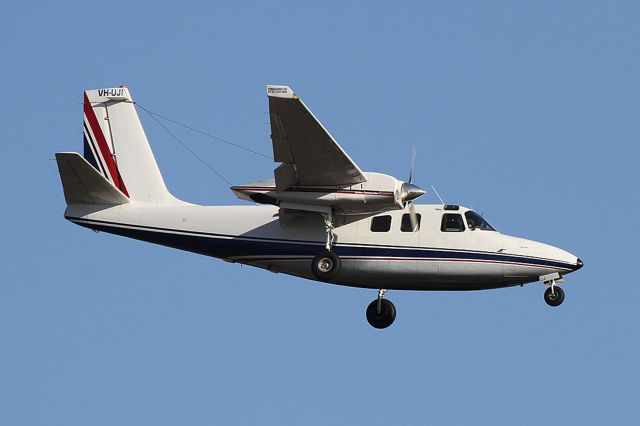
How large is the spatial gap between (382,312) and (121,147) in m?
8.59

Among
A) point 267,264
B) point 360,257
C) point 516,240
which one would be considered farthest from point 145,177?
point 516,240

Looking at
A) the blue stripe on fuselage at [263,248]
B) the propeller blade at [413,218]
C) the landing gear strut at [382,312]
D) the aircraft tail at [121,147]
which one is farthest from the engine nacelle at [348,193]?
the aircraft tail at [121,147]

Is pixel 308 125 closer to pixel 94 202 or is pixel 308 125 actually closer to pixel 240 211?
pixel 240 211

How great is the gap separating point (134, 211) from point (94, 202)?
1085 mm

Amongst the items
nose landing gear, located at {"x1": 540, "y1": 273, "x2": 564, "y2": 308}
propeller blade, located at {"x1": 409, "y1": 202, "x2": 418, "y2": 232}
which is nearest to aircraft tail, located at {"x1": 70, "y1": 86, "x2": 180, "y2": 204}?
propeller blade, located at {"x1": 409, "y1": 202, "x2": 418, "y2": 232}

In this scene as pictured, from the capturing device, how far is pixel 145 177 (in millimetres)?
35719

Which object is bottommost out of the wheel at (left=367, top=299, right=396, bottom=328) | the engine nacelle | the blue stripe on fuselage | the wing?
the wheel at (left=367, top=299, right=396, bottom=328)

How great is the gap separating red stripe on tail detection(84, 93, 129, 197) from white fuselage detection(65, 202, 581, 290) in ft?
4.30

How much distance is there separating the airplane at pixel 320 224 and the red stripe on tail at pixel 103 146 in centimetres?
4

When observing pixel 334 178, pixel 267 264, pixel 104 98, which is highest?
pixel 104 98

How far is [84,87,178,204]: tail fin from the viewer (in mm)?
35688

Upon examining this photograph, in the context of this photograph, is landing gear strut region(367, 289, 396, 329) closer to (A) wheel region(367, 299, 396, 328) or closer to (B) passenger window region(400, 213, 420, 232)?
(A) wheel region(367, 299, 396, 328)

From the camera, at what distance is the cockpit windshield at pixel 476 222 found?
33.3 meters

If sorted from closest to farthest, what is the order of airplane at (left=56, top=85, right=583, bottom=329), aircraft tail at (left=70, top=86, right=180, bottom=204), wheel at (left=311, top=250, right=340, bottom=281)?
airplane at (left=56, top=85, right=583, bottom=329)
wheel at (left=311, top=250, right=340, bottom=281)
aircraft tail at (left=70, top=86, right=180, bottom=204)
